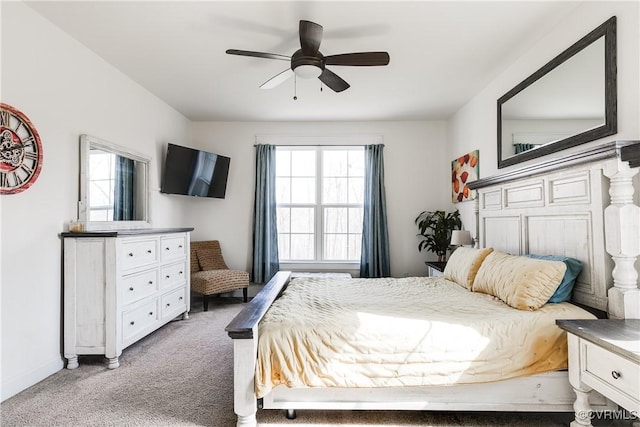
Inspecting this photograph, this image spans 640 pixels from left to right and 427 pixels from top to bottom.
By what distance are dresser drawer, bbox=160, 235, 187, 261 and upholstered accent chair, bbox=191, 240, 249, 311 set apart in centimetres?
53

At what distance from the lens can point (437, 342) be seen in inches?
73.1

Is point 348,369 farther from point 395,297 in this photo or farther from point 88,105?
point 88,105

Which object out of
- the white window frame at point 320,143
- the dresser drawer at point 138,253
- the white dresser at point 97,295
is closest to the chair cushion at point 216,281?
the white window frame at point 320,143

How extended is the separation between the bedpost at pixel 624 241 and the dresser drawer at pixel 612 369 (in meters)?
0.40

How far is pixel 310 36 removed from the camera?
2.37m

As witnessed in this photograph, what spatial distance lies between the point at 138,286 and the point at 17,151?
1.37 metres

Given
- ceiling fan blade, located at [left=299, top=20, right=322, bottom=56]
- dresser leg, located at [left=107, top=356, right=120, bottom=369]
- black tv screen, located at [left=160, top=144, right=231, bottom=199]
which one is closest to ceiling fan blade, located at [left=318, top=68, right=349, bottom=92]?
ceiling fan blade, located at [left=299, top=20, right=322, bottom=56]

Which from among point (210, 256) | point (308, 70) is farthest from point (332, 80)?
point (210, 256)

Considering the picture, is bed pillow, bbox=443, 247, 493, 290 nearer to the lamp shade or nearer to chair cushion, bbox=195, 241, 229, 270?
the lamp shade

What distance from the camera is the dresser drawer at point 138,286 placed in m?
2.86

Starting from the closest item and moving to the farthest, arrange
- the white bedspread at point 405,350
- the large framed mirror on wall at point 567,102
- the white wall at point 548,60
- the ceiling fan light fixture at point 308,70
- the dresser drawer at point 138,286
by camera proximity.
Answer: the white bedspread at point 405,350, the white wall at point 548,60, the large framed mirror on wall at point 567,102, the ceiling fan light fixture at point 308,70, the dresser drawer at point 138,286

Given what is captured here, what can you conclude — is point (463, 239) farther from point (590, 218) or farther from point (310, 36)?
point (310, 36)

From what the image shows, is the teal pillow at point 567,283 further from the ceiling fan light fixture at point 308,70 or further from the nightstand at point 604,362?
the ceiling fan light fixture at point 308,70

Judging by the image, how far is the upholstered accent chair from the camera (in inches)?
170
